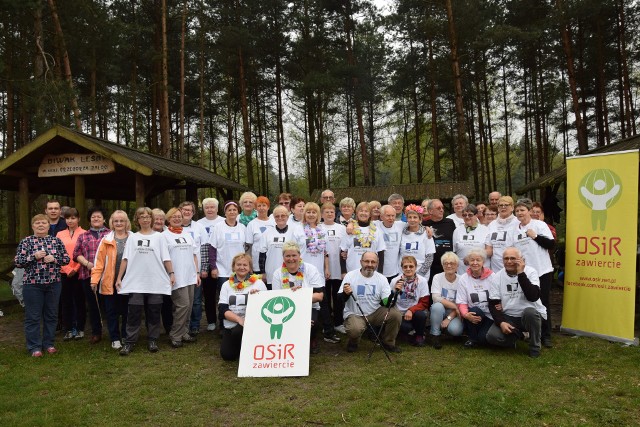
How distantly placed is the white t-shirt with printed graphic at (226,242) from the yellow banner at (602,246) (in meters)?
4.53

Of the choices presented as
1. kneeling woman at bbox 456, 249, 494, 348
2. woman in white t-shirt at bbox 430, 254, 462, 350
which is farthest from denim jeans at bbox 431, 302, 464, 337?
kneeling woman at bbox 456, 249, 494, 348

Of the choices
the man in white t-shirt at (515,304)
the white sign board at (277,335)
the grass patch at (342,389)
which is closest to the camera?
the grass patch at (342,389)

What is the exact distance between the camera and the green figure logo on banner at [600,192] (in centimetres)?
575

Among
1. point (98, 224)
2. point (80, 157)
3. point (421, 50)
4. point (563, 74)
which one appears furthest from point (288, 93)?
point (98, 224)

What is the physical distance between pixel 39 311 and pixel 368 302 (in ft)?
13.5

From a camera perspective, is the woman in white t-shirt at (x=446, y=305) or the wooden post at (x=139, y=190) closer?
the woman in white t-shirt at (x=446, y=305)

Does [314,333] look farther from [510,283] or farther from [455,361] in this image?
[510,283]

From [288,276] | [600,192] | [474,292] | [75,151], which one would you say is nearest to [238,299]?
[288,276]

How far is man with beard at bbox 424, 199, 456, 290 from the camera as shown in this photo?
646cm

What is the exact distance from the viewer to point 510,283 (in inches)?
213

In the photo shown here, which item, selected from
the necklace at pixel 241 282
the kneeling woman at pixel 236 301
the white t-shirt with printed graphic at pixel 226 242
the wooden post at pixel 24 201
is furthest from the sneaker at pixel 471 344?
the wooden post at pixel 24 201

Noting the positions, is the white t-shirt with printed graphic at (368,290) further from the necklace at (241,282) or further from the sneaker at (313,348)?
the necklace at (241,282)

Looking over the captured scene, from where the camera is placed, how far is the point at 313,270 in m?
5.49

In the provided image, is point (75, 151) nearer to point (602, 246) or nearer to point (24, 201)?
point (24, 201)
